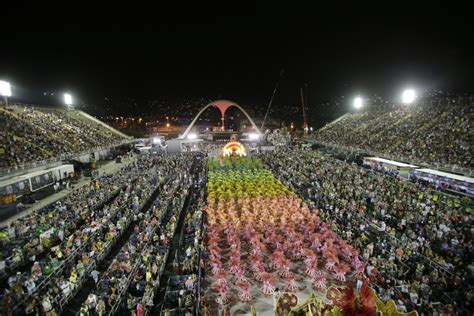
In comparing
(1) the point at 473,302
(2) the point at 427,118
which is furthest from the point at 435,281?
(2) the point at 427,118

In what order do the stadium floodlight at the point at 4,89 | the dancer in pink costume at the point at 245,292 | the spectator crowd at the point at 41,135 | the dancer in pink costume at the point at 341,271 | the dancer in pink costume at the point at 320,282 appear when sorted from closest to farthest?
the dancer in pink costume at the point at 245,292 → the dancer in pink costume at the point at 320,282 → the dancer in pink costume at the point at 341,271 → the spectator crowd at the point at 41,135 → the stadium floodlight at the point at 4,89

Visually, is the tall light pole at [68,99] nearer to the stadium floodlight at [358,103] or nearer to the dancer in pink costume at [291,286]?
the dancer in pink costume at [291,286]

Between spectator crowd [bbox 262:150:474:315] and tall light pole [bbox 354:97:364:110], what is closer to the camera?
spectator crowd [bbox 262:150:474:315]

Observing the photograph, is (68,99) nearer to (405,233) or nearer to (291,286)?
(291,286)

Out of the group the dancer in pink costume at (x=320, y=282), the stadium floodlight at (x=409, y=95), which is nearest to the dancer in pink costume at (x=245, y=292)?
the dancer in pink costume at (x=320, y=282)

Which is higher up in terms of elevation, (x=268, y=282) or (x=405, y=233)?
(x=405, y=233)

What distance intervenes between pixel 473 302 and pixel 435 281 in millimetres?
1326

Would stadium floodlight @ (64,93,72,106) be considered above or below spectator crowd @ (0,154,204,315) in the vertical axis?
above

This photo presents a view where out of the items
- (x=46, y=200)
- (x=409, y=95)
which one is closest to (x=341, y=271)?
(x=46, y=200)

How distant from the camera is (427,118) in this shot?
121ft

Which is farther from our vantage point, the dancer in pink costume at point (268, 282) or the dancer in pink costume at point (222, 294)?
the dancer in pink costume at point (268, 282)

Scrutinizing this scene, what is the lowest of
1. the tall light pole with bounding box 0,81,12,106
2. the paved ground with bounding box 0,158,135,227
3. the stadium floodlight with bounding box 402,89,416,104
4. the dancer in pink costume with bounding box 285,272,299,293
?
the dancer in pink costume with bounding box 285,272,299,293

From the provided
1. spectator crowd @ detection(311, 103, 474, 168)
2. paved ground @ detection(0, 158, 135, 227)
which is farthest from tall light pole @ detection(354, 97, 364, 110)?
paved ground @ detection(0, 158, 135, 227)

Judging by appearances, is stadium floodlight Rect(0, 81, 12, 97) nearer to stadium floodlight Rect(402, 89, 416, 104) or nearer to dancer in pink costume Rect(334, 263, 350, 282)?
dancer in pink costume Rect(334, 263, 350, 282)
